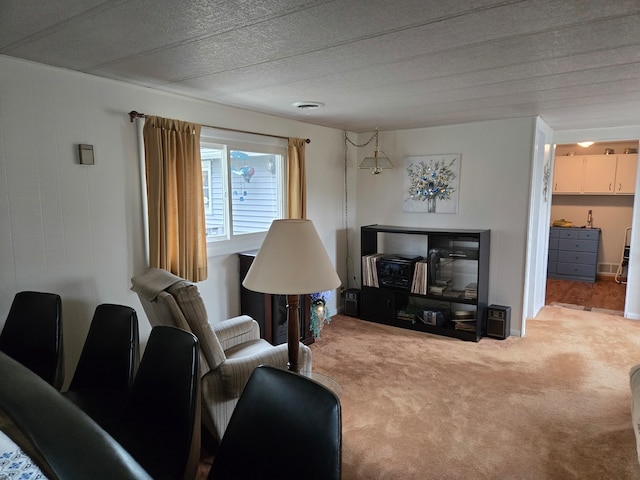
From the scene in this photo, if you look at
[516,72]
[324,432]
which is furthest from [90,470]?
[516,72]

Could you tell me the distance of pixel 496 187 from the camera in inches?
166

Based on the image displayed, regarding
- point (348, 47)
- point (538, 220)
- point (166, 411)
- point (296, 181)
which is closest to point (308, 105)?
point (296, 181)

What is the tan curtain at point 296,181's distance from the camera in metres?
4.04

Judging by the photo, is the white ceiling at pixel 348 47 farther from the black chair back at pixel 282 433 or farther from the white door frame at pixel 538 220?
the black chair back at pixel 282 433

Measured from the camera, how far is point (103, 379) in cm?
197

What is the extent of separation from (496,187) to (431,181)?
681 mm

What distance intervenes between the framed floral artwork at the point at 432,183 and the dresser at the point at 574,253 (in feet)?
10.9

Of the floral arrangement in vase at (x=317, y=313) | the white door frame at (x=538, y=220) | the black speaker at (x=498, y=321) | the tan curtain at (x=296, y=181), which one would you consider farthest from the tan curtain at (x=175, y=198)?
the white door frame at (x=538, y=220)

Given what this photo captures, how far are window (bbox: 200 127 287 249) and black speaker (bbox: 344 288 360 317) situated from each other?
4.51 feet

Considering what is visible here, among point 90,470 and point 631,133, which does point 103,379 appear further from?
point 631,133

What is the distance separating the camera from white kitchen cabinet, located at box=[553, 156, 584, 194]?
6.69 m

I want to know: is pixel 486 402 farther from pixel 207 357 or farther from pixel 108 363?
pixel 108 363

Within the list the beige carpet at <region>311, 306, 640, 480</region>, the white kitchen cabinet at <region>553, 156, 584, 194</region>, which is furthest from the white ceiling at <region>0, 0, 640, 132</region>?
the white kitchen cabinet at <region>553, 156, 584, 194</region>

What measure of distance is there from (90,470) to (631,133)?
5506 mm
